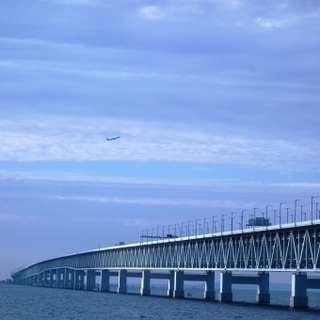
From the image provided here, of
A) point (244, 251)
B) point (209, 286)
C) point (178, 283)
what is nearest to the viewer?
point (244, 251)

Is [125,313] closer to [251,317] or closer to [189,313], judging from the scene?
A: [189,313]

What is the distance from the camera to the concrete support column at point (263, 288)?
126625 mm

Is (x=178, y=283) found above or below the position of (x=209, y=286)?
above

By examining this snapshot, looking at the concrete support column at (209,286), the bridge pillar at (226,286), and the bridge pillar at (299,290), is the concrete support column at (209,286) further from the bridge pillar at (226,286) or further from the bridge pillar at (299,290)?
the bridge pillar at (299,290)

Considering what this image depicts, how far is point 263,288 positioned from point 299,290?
22.6 meters

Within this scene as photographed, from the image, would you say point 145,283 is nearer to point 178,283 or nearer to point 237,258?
point 178,283

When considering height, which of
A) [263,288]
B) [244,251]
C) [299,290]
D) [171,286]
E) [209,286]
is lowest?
[171,286]

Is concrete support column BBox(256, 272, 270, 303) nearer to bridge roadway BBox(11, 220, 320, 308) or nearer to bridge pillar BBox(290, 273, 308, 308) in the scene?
bridge roadway BBox(11, 220, 320, 308)

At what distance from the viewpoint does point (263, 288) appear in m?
128

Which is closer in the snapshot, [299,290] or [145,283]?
[299,290]

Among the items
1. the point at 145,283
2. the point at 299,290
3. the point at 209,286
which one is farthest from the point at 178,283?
the point at 299,290

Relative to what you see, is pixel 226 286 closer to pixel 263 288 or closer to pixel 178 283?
pixel 263 288

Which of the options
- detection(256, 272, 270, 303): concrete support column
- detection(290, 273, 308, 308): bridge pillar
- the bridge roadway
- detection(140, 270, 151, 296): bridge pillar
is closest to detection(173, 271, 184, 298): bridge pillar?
the bridge roadway

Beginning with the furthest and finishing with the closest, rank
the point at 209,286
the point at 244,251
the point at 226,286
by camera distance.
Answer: the point at 209,286
the point at 226,286
the point at 244,251
